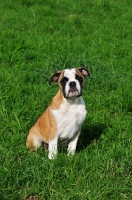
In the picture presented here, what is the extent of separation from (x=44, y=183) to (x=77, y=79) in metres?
1.07

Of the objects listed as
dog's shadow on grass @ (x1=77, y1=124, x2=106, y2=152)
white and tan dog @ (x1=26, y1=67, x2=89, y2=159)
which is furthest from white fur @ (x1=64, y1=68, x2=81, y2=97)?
dog's shadow on grass @ (x1=77, y1=124, x2=106, y2=152)

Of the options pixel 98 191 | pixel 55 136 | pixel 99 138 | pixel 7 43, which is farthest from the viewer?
pixel 7 43

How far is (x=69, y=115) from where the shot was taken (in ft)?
12.6

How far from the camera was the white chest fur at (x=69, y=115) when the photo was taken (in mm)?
3836

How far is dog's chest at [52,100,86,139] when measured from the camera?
3.84 m

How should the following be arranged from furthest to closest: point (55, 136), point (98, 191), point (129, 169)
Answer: point (55, 136) < point (129, 169) < point (98, 191)

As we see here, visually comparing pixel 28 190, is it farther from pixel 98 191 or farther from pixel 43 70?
pixel 43 70

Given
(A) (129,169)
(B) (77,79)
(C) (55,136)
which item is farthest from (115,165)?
(B) (77,79)

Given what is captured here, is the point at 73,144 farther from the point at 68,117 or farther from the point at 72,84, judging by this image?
the point at 72,84

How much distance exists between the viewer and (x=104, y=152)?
395cm

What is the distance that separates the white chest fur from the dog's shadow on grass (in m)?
0.50

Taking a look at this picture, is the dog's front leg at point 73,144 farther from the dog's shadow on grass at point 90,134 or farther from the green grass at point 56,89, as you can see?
the dog's shadow on grass at point 90,134

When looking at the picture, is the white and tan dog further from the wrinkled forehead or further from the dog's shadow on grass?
the dog's shadow on grass

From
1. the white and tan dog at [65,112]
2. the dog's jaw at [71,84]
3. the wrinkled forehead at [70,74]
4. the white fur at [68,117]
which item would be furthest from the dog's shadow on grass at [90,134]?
the wrinkled forehead at [70,74]
